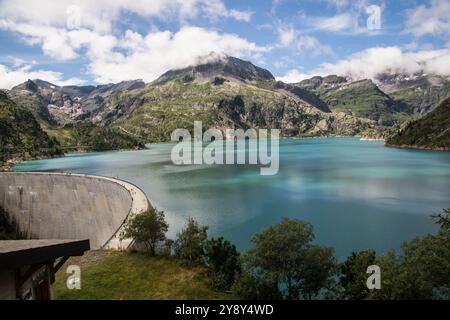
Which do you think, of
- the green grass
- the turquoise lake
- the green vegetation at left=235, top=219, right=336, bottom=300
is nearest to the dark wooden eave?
the green grass

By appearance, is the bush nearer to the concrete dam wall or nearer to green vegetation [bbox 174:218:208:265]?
green vegetation [bbox 174:218:208:265]

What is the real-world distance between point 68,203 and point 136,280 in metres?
44.5

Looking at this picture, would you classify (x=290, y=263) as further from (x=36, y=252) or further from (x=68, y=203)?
(x=68, y=203)

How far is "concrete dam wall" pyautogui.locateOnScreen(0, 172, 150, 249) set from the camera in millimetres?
56562

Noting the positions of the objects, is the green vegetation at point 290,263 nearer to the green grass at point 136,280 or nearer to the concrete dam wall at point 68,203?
the green grass at point 136,280

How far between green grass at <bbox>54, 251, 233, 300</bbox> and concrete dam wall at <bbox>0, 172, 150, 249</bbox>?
642 inches

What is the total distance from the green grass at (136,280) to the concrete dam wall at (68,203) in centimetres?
1630

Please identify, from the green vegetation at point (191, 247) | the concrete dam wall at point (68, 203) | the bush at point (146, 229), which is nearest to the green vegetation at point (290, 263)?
the green vegetation at point (191, 247)

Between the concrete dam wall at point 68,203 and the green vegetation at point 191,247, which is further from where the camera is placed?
the concrete dam wall at point 68,203

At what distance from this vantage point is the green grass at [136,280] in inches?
993

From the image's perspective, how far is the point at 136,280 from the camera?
28188mm
